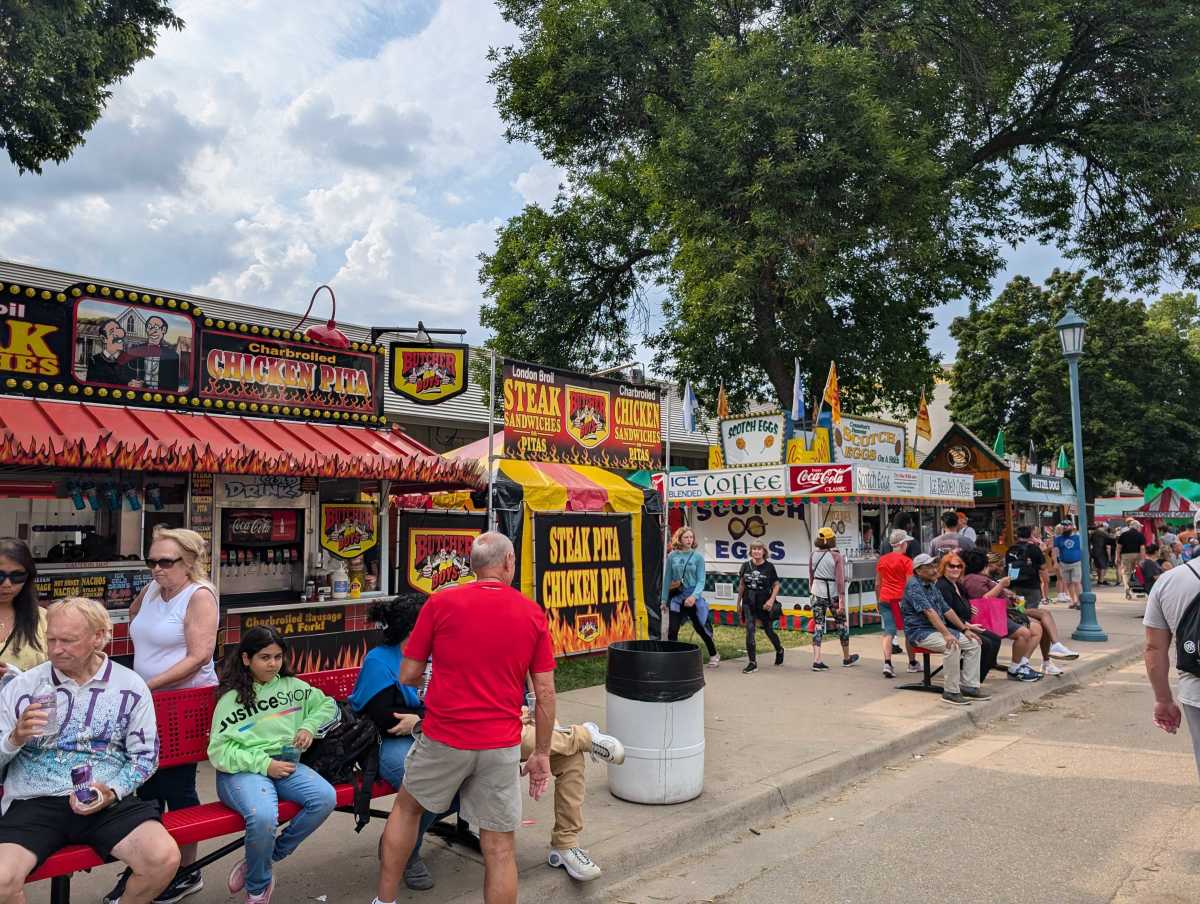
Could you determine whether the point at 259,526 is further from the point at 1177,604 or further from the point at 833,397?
the point at 833,397

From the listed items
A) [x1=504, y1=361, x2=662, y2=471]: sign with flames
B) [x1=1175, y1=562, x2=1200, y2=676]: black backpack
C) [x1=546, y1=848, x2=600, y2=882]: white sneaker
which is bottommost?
[x1=546, y1=848, x2=600, y2=882]: white sneaker

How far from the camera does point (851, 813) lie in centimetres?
583

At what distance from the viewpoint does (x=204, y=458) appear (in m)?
7.21

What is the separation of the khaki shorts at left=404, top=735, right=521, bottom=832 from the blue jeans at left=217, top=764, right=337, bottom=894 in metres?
0.62

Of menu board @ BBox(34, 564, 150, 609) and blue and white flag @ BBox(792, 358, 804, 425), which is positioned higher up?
Answer: blue and white flag @ BBox(792, 358, 804, 425)

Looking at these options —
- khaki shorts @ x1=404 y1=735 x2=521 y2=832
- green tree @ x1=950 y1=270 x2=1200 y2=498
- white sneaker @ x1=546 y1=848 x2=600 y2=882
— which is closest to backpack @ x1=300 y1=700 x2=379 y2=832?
khaki shorts @ x1=404 y1=735 x2=521 y2=832

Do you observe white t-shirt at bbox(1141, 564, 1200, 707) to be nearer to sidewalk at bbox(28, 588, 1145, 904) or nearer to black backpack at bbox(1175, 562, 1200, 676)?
black backpack at bbox(1175, 562, 1200, 676)

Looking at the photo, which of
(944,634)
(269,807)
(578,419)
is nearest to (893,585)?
(944,634)

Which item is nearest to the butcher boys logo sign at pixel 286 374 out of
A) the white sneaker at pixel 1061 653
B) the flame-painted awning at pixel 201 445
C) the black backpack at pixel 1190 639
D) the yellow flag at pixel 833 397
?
the flame-painted awning at pixel 201 445

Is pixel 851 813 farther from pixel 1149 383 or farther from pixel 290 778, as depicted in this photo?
pixel 1149 383

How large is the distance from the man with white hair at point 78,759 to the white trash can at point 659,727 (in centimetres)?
292

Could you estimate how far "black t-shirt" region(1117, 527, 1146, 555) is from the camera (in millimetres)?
20578

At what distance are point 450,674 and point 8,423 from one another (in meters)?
4.72

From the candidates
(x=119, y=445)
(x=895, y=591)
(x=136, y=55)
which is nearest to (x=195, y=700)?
(x=119, y=445)
